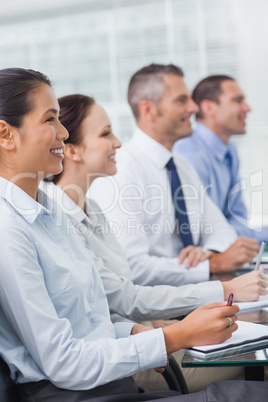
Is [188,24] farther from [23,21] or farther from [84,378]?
[84,378]

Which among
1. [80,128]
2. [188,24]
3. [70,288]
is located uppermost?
[188,24]

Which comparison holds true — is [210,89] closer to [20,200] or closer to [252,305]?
[252,305]

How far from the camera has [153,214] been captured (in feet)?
9.70

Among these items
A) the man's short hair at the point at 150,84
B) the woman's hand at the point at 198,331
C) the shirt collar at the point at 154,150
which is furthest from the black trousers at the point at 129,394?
the man's short hair at the point at 150,84

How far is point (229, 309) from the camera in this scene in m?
1.53

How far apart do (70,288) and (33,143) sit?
1.27ft

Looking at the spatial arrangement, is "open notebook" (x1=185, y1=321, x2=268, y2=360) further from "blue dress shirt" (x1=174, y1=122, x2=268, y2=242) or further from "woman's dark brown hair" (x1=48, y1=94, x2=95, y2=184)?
"blue dress shirt" (x1=174, y1=122, x2=268, y2=242)

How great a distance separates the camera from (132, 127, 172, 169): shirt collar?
314cm

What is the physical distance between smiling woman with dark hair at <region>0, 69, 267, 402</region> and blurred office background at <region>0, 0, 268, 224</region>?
137 inches

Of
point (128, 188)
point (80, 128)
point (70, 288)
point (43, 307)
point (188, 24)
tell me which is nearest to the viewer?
point (43, 307)

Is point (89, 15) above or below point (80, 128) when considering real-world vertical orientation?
above

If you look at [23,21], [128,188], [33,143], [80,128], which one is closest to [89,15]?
[23,21]

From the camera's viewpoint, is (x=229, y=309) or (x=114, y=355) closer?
(x=114, y=355)

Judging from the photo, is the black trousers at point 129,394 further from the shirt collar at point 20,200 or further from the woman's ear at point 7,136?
the woman's ear at point 7,136
